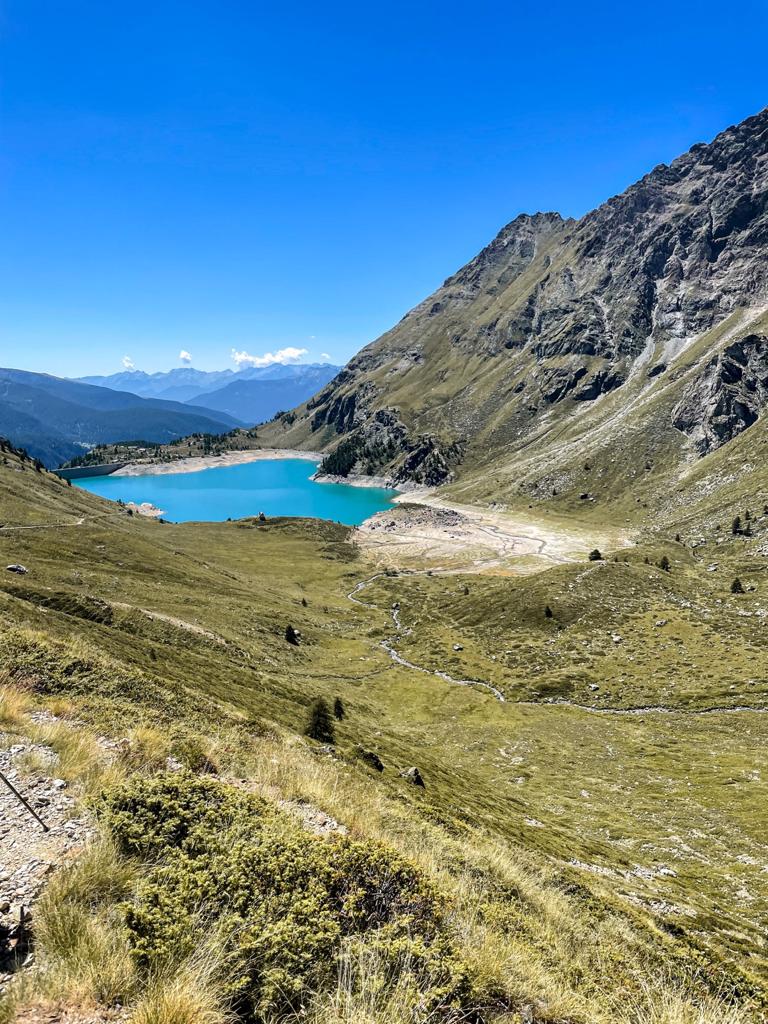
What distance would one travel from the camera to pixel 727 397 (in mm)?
179250

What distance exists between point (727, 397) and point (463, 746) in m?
188

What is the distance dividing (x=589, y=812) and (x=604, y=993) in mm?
29474

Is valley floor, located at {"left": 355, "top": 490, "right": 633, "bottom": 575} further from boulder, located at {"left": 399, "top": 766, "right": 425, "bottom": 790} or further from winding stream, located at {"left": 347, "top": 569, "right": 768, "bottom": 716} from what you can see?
boulder, located at {"left": 399, "top": 766, "right": 425, "bottom": 790}

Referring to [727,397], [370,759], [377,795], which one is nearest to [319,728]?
[370,759]

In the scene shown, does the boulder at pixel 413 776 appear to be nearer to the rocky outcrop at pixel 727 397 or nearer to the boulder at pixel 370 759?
the boulder at pixel 370 759

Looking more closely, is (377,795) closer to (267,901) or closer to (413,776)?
(413,776)

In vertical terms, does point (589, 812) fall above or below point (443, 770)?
below

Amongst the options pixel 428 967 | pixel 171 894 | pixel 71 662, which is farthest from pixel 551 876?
pixel 71 662

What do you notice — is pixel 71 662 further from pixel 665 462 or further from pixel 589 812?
pixel 665 462

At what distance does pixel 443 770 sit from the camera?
3400cm

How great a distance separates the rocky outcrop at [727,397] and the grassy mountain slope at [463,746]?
322ft

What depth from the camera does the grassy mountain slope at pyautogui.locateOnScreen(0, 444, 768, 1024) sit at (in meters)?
6.60

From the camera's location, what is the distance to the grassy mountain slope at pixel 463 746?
6602 millimetres

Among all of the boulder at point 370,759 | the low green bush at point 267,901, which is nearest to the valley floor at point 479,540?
the boulder at point 370,759
